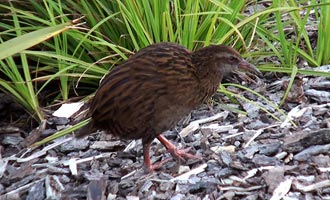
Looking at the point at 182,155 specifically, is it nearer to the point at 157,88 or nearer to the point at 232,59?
the point at 157,88

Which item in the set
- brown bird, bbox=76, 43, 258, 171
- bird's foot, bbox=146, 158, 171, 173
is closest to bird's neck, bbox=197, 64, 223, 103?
brown bird, bbox=76, 43, 258, 171

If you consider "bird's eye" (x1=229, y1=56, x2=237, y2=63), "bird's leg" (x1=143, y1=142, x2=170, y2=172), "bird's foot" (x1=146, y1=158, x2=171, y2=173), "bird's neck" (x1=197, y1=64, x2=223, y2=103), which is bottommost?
"bird's foot" (x1=146, y1=158, x2=171, y2=173)

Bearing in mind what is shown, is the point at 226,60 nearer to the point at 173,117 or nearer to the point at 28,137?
the point at 173,117

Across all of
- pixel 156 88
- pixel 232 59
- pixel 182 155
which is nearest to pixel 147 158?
pixel 182 155

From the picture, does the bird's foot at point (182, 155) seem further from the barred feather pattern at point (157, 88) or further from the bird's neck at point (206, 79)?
the bird's neck at point (206, 79)

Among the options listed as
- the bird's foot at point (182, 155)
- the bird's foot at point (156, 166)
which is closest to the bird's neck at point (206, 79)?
the bird's foot at point (182, 155)

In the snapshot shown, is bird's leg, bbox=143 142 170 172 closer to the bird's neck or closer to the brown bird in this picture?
the brown bird

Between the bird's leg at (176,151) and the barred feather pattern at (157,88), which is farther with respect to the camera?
the bird's leg at (176,151)

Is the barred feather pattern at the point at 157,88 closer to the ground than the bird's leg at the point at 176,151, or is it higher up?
higher up

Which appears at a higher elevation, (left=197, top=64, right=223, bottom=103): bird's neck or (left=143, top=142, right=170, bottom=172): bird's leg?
(left=197, top=64, right=223, bottom=103): bird's neck

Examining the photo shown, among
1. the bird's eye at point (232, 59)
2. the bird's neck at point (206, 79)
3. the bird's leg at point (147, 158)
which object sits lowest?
the bird's leg at point (147, 158)
